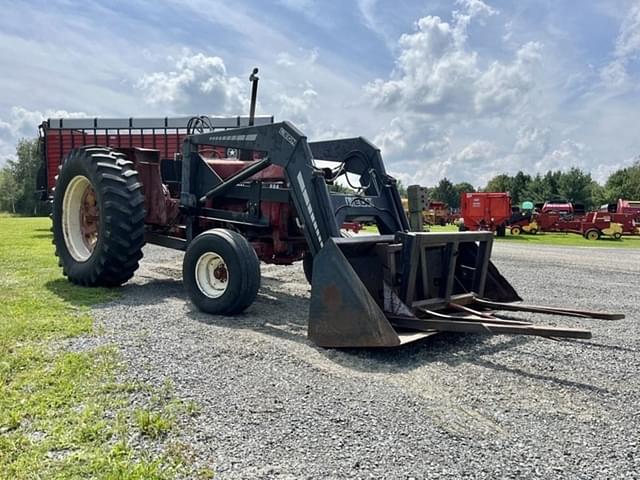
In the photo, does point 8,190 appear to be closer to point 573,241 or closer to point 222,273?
point 573,241

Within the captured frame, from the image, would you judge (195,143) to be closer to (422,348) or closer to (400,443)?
(422,348)

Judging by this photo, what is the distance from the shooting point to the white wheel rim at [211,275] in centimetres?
575

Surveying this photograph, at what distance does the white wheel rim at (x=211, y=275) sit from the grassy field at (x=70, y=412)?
1210 millimetres

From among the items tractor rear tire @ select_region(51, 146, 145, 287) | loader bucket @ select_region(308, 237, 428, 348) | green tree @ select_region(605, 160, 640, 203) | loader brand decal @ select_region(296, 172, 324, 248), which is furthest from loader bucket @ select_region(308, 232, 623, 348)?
green tree @ select_region(605, 160, 640, 203)

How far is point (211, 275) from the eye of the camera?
19.3ft

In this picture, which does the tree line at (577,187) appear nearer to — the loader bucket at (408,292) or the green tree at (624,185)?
the green tree at (624,185)

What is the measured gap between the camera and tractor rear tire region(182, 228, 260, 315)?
5406 mm

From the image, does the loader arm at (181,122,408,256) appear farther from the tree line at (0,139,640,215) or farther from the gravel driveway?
the tree line at (0,139,640,215)

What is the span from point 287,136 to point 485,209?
20.7 metres

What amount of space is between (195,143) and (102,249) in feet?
5.78

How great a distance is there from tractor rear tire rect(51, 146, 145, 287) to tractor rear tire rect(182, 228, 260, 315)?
114 centimetres

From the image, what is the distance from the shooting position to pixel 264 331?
5.07 m

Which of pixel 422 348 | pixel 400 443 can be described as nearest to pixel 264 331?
pixel 422 348

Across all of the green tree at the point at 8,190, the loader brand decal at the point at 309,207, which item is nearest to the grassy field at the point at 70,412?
the loader brand decal at the point at 309,207
